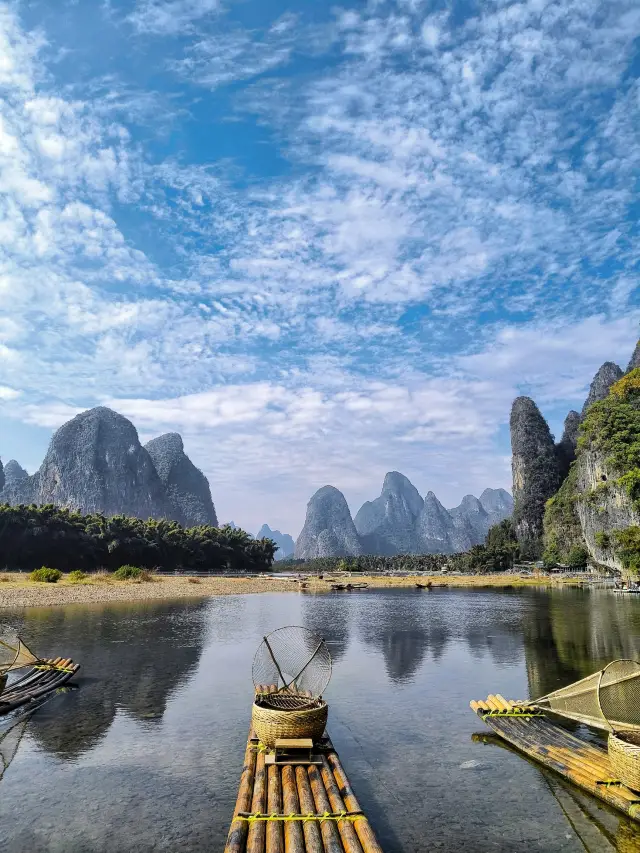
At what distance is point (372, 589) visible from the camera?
164ft

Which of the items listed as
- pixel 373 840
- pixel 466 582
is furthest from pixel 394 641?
pixel 466 582

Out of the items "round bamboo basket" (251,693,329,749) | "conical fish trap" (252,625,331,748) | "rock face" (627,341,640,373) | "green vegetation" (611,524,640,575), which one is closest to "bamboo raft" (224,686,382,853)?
"round bamboo basket" (251,693,329,749)

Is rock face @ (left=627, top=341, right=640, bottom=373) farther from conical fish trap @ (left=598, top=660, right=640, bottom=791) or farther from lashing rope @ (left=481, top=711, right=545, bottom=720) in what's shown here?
conical fish trap @ (left=598, top=660, right=640, bottom=791)

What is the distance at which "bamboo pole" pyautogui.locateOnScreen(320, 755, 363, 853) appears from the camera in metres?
5.05

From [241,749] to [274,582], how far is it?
146 feet

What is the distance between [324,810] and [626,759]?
3.75 metres

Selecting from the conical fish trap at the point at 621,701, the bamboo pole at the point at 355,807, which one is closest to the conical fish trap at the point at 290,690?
the bamboo pole at the point at 355,807

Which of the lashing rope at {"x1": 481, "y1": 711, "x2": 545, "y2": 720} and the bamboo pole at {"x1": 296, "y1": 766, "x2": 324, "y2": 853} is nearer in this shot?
the bamboo pole at {"x1": 296, "y1": 766, "x2": 324, "y2": 853}

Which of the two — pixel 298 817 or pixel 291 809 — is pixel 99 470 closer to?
pixel 291 809

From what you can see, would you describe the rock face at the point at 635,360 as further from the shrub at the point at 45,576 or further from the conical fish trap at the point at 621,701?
the conical fish trap at the point at 621,701

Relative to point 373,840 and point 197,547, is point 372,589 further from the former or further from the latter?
point 373,840

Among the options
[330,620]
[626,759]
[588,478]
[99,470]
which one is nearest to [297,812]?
[626,759]

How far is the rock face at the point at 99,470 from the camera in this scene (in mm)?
119000

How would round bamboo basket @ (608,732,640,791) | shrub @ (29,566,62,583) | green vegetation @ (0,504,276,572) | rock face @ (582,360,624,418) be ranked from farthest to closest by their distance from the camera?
rock face @ (582,360,624,418), green vegetation @ (0,504,276,572), shrub @ (29,566,62,583), round bamboo basket @ (608,732,640,791)
